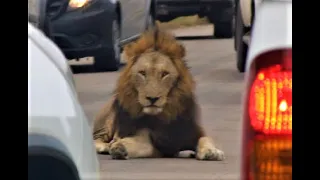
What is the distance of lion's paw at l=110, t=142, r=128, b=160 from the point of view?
121 inches

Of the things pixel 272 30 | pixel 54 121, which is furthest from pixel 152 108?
pixel 272 30

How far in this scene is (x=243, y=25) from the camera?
123 inches

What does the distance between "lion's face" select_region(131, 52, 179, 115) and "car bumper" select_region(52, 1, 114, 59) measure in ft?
0.50

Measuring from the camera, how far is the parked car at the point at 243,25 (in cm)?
302

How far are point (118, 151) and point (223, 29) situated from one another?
0.53m

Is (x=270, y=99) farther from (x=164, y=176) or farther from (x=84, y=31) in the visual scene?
(x=84, y=31)

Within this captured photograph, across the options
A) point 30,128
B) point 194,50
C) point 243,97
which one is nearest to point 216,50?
point 194,50

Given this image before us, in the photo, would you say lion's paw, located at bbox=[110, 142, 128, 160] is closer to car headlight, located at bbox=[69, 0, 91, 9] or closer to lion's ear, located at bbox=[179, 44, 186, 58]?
lion's ear, located at bbox=[179, 44, 186, 58]

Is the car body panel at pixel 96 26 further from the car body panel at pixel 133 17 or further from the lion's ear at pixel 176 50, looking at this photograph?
the lion's ear at pixel 176 50

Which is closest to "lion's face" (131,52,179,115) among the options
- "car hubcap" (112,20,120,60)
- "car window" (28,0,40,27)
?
"car hubcap" (112,20,120,60)

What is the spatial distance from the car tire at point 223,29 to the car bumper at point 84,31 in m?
0.36

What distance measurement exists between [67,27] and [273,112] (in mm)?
758
